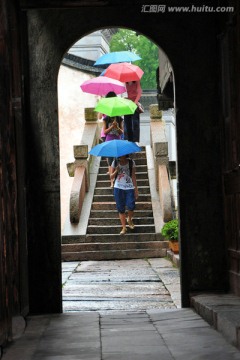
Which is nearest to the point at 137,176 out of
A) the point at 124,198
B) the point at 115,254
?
the point at 124,198

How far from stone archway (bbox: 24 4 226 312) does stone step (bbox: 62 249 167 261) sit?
21.6 ft

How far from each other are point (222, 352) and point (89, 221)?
11032mm

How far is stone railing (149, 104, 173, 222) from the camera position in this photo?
16516mm

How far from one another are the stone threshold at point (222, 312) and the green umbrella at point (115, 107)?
29.2 ft

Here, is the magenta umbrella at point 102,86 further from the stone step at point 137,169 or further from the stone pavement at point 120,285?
the stone pavement at point 120,285

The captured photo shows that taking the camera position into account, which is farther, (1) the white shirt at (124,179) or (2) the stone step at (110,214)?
(2) the stone step at (110,214)

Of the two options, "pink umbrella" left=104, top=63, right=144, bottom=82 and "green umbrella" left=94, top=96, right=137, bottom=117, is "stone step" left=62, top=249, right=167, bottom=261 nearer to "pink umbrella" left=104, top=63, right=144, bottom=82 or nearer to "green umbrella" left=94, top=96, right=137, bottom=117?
"green umbrella" left=94, top=96, right=137, bottom=117

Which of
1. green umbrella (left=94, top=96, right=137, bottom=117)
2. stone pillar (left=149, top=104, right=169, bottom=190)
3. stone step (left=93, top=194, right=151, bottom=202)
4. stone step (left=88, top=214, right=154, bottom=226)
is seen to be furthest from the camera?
stone pillar (left=149, top=104, right=169, bottom=190)

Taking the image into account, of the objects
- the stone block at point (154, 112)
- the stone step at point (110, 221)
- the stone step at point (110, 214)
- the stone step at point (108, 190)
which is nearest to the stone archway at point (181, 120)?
the stone step at point (110, 221)

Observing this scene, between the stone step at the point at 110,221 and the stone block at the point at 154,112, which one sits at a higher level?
the stone block at the point at 154,112

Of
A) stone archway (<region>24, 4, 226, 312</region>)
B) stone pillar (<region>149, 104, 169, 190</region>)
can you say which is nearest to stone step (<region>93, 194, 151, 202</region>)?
stone pillar (<region>149, 104, 169, 190</region>)

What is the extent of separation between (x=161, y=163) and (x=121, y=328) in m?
10.9

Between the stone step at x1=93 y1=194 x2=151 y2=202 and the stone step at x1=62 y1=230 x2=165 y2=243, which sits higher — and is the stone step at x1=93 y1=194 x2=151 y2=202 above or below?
above

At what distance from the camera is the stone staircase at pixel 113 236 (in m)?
15.4
